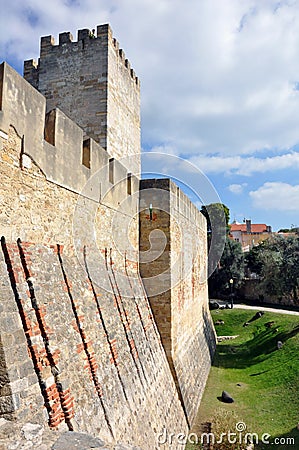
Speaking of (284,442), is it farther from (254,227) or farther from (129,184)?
(254,227)

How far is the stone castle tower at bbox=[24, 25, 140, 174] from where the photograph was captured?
10570 mm

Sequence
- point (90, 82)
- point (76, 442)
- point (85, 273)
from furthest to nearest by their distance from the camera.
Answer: point (90, 82)
point (85, 273)
point (76, 442)

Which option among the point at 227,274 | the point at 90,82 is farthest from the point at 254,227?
the point at 90,82

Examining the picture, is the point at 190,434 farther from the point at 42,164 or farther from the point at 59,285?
the point at 42,164

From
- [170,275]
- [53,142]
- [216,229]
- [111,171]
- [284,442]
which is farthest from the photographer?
[216,229]

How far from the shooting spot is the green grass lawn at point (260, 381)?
28.7ft

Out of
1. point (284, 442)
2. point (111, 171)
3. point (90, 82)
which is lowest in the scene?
point (284, 442)

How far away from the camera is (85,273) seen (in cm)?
575

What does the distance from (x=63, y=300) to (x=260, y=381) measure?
10120 mm

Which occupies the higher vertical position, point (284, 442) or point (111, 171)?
point (111, 171)

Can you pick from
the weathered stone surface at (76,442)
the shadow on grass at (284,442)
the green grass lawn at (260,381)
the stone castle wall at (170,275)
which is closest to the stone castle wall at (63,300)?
the weathered stone surface at (76,442)

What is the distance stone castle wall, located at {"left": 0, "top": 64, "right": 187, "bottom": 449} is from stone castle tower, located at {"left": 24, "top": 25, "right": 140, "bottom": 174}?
4.11 meters

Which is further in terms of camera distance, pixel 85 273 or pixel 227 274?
pixel 227 274

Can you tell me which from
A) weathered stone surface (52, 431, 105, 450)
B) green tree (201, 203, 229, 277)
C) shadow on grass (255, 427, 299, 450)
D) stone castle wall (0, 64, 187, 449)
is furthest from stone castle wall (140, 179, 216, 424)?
green tree (201, 203, 229, 277)
